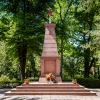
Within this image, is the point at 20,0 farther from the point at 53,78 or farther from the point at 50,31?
the point at 53,78

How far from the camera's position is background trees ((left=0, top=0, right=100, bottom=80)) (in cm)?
2409

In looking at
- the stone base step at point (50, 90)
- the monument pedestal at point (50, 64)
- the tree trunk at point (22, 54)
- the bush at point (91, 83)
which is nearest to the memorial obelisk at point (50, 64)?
the monument pedestal at point (50, 64)

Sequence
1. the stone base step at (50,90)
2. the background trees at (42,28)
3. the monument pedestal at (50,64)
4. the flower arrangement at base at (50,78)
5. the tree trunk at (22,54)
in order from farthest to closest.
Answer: the tree trunk at (22,54), the background trees at (42,28), the monument pedestal at (50,64), the flower arrangement at base at (50,78), the stone base step at (50,90)

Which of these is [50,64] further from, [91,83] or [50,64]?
[91,83]

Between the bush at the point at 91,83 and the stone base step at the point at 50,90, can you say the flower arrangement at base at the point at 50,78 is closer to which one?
A: the stone base step at the point at 50,90

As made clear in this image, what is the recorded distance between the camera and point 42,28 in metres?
25.0

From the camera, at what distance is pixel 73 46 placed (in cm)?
2953

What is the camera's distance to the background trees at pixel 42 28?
24.1 metres

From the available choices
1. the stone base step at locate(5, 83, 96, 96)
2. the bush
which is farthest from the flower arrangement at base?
the bush

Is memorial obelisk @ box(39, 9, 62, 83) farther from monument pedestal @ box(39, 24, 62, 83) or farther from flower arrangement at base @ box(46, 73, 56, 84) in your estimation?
flower arrangement at base @ box(46, 73, 56, 84)

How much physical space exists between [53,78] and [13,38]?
378 inches

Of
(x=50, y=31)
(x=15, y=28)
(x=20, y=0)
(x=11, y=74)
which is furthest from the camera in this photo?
(x=11, y=74)

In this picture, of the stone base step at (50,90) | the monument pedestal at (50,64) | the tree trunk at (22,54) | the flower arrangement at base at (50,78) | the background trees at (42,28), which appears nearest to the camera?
the stone base step at (50,90)

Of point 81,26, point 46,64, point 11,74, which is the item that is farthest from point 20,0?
point 11,74
